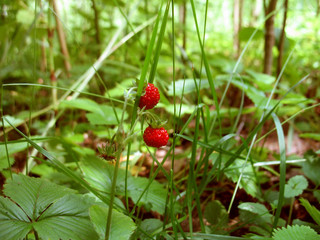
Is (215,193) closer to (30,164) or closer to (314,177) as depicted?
(314,177)

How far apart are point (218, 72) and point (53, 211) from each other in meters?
1.92

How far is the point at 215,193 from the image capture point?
1.11 m

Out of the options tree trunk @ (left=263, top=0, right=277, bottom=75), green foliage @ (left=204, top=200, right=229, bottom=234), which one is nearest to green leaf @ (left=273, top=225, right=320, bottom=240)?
green foliage @ (left=204, top=200, right=229, bottom=234)

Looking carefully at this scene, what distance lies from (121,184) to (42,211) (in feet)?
0.95

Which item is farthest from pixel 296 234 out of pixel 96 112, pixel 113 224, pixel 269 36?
pixel 269 36

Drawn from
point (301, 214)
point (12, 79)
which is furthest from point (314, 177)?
point (12, 79)

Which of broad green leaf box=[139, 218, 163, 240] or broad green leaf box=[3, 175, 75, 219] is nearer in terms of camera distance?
broad green leaf box=[3, 175, 75, 219]

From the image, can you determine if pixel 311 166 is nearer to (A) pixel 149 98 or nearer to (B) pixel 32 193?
(A) pixel 149 98

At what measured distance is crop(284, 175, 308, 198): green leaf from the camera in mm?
828

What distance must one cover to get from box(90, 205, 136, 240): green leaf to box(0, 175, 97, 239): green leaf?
1.8 inches

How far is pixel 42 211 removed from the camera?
61cm

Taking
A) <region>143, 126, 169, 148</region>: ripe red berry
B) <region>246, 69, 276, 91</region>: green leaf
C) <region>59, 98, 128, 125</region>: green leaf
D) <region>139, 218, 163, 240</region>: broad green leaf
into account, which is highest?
<region>246, 69, 276, 91</region>: green leaf

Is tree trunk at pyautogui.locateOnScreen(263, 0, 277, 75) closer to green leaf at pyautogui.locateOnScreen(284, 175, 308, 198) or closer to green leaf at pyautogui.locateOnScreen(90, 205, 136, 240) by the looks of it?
green leaf at pyautogui.locateOnScreen(284, 175, 308, 198)

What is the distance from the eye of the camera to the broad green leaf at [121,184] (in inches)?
32.6
